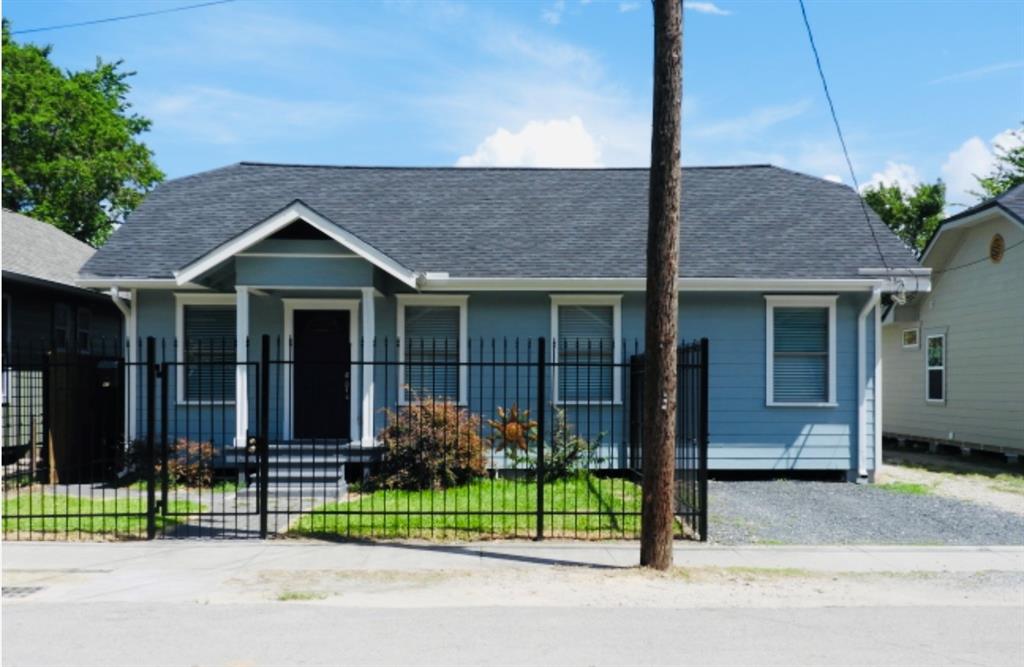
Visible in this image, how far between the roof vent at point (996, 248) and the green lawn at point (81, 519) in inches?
622

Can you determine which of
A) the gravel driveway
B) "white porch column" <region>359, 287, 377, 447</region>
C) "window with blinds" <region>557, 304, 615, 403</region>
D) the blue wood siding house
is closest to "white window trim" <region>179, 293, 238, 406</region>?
the blue wood siding house

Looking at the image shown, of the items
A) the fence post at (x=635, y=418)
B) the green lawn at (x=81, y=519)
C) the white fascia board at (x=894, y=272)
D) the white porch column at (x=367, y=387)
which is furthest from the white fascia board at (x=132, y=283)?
the white fascia board at (x=894, y=272)

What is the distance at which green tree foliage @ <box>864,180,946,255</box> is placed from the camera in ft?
139

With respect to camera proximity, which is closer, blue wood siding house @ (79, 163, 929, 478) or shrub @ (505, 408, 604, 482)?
shrub @ (505, 408, 604, 482)

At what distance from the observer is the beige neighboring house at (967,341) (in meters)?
17.4

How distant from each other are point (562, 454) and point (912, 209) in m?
35.7

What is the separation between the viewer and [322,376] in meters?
14.9

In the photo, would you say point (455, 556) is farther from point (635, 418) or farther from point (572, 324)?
point (572, 324)

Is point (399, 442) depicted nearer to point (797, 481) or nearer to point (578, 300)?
point (578, 300)

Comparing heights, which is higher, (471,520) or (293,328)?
(293,328)

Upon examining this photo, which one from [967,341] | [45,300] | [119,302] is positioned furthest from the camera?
[967,341]

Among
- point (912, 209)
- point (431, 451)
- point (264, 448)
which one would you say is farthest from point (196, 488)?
point (912, 209)

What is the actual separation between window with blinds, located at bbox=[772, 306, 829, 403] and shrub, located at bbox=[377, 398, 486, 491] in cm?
540

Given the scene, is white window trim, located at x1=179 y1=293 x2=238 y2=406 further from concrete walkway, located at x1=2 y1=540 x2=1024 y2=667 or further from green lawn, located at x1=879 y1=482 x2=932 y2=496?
green lawn, located at x1=879 y1=482 x2=932 y2=496
